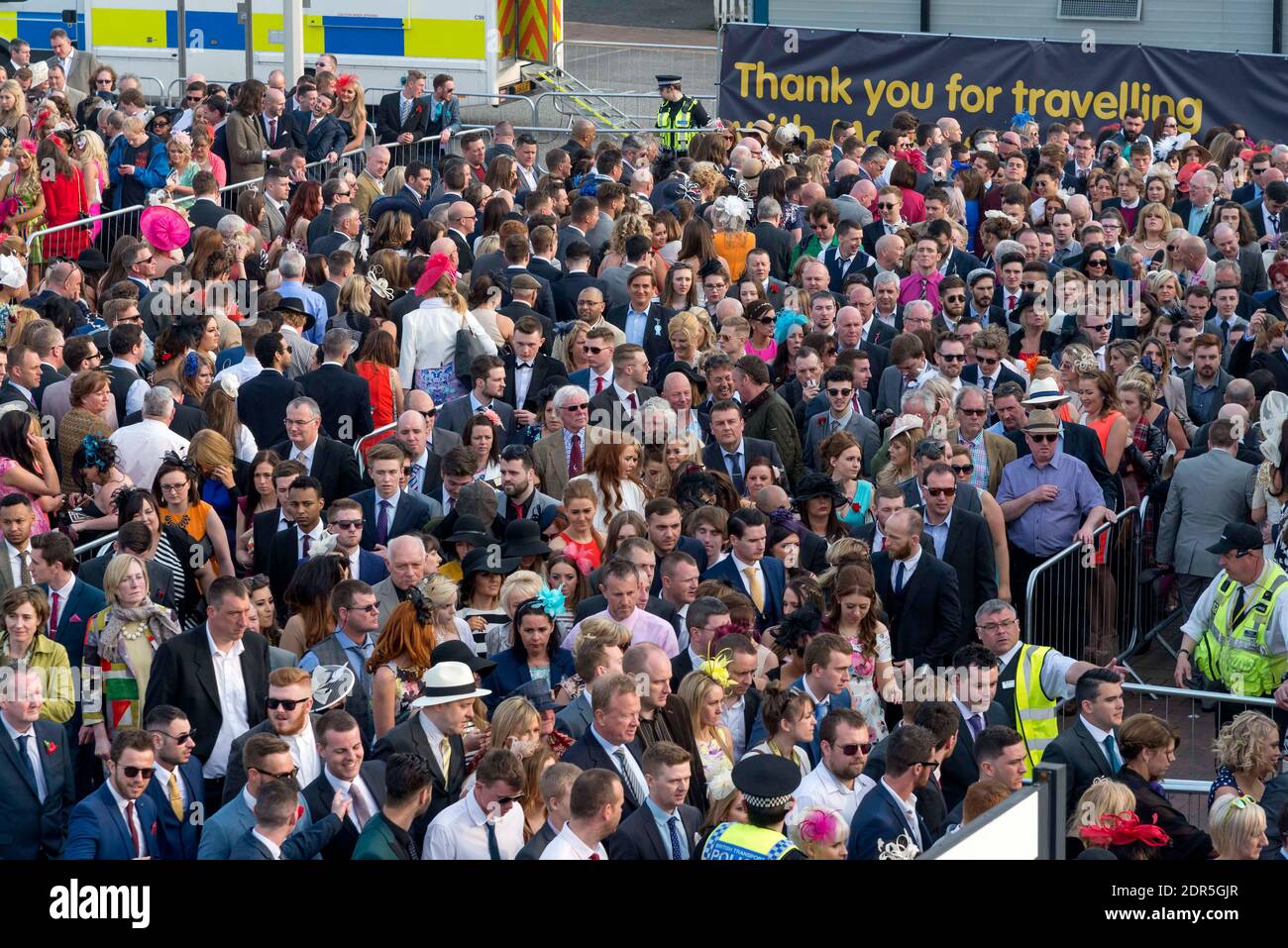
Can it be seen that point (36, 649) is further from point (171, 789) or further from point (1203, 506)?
point (1203, 506)

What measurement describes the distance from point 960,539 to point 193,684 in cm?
439

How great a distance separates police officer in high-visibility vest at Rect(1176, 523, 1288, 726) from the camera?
1069cm

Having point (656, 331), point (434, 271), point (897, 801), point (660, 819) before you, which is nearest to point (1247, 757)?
point (897, 801)

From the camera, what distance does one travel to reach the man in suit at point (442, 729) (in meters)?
8.54

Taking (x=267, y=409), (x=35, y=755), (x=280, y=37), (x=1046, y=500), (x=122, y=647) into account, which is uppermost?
(x=280, y=37)

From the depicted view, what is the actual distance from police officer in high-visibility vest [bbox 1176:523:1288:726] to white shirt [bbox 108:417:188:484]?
18.9 feet

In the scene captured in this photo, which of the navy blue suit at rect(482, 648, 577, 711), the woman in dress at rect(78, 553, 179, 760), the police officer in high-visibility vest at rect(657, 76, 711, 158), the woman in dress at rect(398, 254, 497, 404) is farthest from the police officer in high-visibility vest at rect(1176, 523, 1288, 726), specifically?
the police officer in high-visibility vest at rect(657, 76, 711, 158)

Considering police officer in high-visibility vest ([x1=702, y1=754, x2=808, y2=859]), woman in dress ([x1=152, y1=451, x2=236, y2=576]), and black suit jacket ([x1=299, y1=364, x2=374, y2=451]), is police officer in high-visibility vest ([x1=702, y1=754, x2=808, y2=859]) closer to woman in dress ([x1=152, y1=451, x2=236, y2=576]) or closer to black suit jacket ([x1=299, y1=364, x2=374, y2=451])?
woman in dress ([x1=152, y1=451, x2=236, y2=576])

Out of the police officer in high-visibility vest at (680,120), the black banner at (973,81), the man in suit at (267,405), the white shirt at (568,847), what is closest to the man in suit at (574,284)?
the man in suit at (267,405)

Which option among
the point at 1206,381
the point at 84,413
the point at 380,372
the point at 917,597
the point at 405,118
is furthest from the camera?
the point at 405,118

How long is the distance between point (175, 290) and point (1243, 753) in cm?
848

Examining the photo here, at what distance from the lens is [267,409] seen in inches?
487

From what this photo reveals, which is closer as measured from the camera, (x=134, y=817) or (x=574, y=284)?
(x=134, y=817)

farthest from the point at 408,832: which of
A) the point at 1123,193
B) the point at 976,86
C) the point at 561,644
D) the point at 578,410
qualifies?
the point at 976,86
